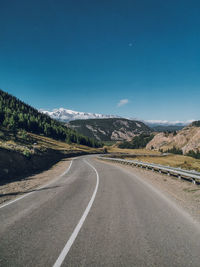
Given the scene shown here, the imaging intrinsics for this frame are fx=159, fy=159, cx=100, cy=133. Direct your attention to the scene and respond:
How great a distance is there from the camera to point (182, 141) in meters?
159

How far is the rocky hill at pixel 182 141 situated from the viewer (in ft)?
429

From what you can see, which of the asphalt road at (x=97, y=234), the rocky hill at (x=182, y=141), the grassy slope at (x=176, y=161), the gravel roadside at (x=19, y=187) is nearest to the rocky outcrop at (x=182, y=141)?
the rocky hill at (x=182, y=141)

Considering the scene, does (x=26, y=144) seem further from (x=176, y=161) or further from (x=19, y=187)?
(x=176, y=161)

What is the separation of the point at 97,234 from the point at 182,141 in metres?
175

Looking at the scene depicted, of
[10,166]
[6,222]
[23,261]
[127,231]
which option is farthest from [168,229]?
[10,166]

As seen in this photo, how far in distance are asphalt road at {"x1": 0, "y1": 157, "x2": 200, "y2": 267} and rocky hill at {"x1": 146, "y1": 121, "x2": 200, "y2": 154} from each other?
133 meters

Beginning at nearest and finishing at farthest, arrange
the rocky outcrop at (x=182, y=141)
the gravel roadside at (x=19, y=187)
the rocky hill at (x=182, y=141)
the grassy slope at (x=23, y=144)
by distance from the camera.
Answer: the gravel roadside at (x=19, y=187) < the grassy slope at (x=23, y=144) < the rocky hill at (x=182, y=141) < the rocky outcrop at (x=182, y=141)

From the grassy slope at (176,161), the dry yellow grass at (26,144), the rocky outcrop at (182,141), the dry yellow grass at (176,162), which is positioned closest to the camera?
the dry yellow grass at (176,162)

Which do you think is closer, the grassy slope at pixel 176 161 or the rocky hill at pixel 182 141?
the grassy slope at pixel 176 161

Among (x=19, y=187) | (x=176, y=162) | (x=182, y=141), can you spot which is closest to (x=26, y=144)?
(x=19, y=187)

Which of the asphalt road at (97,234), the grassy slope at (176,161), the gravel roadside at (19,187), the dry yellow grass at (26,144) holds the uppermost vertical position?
the dry yellow grass at (26,144)

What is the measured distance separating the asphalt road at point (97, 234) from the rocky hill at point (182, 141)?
133 meters

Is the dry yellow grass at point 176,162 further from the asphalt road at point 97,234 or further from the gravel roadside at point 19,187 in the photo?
the gravel roadside at point 19,187

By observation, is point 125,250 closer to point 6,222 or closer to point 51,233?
point 51,233
